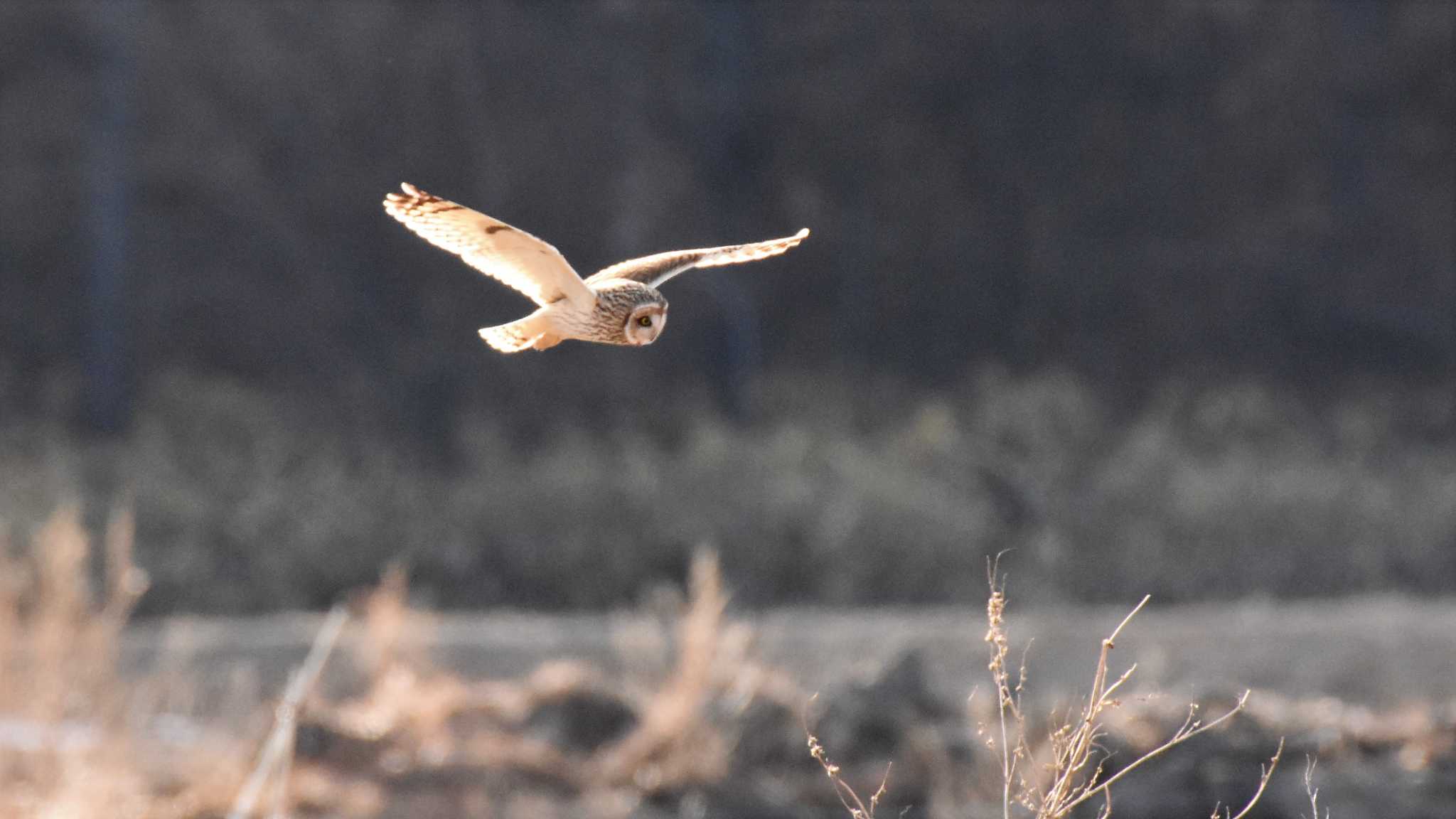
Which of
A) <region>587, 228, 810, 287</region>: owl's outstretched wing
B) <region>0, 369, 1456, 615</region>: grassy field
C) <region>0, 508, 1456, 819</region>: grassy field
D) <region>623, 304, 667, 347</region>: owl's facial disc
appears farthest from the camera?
<region>0, 369, 1456, 615</region>: grassy field

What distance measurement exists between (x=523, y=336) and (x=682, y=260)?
7.1 inches

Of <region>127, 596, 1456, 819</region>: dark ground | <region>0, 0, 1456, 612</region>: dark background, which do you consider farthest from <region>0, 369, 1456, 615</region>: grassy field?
<region>127, 596, 1456, 819</region>: dark ground

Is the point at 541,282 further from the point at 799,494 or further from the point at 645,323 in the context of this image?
the point at 799,494

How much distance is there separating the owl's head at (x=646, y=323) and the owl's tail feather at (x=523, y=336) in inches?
1.7

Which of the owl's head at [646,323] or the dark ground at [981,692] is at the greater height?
the dark ground at [981,692]

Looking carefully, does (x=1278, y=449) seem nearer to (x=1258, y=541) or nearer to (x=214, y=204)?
(x=1258, y=541)

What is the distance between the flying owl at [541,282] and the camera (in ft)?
3.90

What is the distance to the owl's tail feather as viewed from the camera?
1.17 metres

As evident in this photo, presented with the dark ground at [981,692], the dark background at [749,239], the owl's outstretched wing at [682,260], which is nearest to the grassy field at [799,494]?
the dark background at [749,239]

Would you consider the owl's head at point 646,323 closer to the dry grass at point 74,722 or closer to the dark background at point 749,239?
the dry grass at point 74,722

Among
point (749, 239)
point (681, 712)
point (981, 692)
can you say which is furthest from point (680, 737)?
point (749, 239)

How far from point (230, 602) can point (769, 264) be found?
237 inches

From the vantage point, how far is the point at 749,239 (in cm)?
1723

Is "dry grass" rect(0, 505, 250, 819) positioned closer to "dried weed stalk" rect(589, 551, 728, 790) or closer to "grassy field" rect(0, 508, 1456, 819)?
"grassy field" rect(0, 508, 1456, 819)
